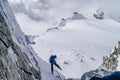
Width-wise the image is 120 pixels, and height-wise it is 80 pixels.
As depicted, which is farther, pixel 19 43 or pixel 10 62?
pixel 19 43

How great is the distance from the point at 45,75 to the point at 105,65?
88.1 meters

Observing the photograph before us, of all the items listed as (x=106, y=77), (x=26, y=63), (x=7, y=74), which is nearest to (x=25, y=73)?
(x=26, y=63)

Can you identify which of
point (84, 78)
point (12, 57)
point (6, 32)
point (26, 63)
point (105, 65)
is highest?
point (6, 32)

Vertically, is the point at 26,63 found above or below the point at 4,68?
below

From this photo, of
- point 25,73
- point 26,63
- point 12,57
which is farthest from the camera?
point 26,63

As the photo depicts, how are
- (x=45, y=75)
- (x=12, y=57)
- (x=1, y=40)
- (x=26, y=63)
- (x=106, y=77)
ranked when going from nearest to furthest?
(x=106, y=77) < (x=1, y=40) < (x=12, y=57) < (x=26, y=63) < (x=45, y=75)

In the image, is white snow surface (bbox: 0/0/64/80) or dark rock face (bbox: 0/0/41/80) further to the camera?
white snow surface (bbox: 0/0/64/80)

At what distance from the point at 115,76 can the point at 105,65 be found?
10731 centimetres

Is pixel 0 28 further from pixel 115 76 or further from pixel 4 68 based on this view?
pixel 115 76

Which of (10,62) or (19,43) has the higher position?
(10,62)

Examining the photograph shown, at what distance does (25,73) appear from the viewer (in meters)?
22.6

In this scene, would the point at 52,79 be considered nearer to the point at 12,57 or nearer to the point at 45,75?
the point at 45,75

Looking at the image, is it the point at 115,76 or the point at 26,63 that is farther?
the point at 26,63

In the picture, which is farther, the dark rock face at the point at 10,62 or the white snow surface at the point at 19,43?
the white snow surface at the point at 19,43
